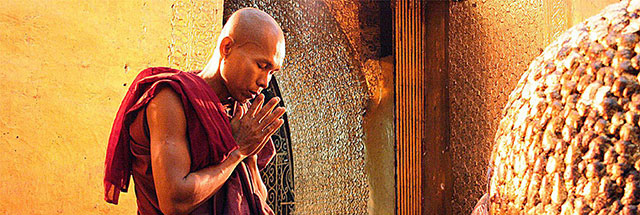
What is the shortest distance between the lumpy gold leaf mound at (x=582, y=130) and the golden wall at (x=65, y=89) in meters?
2.37

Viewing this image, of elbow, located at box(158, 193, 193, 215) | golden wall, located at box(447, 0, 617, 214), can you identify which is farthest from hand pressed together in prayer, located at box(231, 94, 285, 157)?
golden wall, located at box(447, 0, 617, 214)

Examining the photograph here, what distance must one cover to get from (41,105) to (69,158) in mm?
269

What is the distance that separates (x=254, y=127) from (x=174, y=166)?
10.9 inches

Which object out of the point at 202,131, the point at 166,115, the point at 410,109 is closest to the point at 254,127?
the point at 202,131

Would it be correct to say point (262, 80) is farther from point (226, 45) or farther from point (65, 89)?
point (65, 89)

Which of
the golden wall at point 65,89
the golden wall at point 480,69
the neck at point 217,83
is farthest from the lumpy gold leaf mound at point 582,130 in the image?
the golden wall at point 480,69

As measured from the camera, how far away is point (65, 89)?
8.50 feet

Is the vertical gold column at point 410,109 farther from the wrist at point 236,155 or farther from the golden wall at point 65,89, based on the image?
the wrist at point 236,155

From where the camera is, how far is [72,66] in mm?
2615

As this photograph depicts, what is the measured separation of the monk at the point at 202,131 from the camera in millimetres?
1567

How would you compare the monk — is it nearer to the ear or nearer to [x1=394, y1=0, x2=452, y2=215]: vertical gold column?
the ear

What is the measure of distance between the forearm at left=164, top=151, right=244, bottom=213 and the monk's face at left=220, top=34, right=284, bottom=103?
0.73 feet

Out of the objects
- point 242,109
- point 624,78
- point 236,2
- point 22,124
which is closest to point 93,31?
point 22,124

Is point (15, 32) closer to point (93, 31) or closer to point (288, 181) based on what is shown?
point (93, 31)
